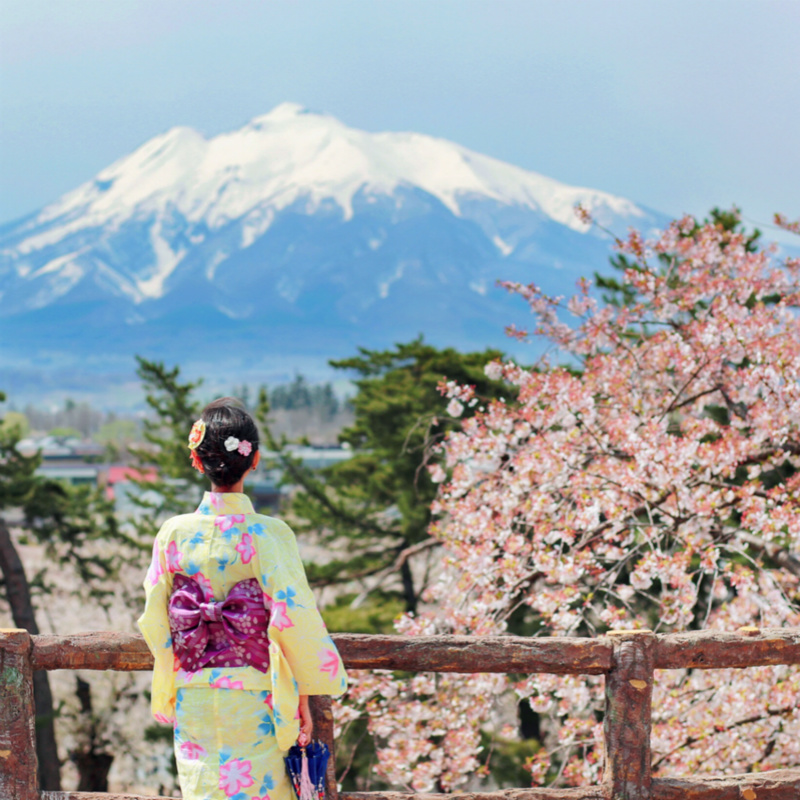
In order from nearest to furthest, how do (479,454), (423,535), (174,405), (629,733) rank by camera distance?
(629,733)
(479,454)
(423,535)
(174,405)

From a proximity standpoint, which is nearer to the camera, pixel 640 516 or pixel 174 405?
pixel 640 516

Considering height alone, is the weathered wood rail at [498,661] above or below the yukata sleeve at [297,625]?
below

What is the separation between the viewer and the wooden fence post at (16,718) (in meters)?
2.98

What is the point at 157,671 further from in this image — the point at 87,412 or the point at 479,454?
the point at 87,412

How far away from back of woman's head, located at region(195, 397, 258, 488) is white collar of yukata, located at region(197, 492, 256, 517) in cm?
4

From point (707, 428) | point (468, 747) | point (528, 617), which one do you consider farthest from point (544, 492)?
point (528, 617)

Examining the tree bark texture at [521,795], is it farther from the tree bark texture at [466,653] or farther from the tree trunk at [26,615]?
the tree trunk at [26,615]

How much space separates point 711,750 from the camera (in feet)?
17.6

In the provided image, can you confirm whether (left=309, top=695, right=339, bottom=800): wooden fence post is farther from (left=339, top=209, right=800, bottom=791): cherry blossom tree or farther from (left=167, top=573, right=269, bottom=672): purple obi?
(left=339, top=209, right=800, bottom=791): cherry blossom tree

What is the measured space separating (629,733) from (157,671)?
5.72ft

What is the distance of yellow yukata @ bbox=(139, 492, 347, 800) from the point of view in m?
2.45

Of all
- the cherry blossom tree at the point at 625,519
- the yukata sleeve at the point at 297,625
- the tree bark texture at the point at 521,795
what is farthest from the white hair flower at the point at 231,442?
the cherry blossom tree at the point at 625,519

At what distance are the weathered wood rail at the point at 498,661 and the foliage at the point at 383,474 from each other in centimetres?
1081

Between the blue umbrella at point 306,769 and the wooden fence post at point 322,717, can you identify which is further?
the wooden fence post at point 322,717
